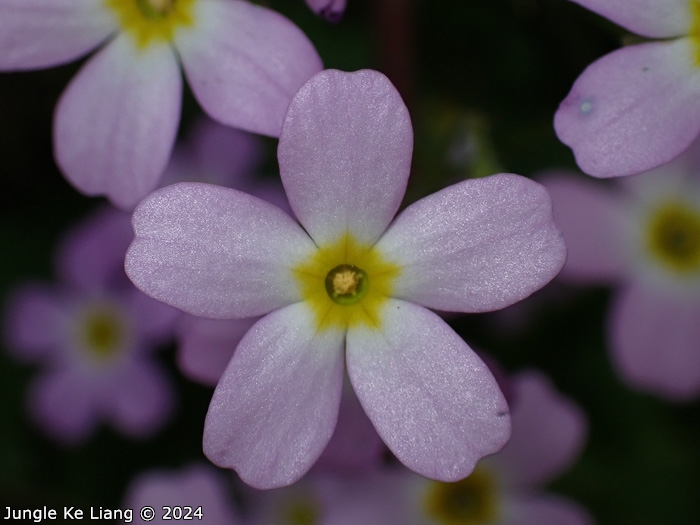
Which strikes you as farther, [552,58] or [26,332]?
[26,332]

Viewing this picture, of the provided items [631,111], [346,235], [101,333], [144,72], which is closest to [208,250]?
[346,235]

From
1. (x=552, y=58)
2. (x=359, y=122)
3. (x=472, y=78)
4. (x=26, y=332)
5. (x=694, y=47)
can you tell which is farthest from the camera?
(x=26, y=332)

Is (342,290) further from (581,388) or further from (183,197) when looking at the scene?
(581,388)

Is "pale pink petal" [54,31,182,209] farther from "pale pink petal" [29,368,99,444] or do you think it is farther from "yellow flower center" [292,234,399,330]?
"pale pink petal" [29,368,99,444]

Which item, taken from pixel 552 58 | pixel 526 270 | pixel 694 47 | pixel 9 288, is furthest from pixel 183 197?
pixel 9 288

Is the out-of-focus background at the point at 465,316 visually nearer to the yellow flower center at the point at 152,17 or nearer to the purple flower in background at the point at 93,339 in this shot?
the purple flower in background at the point at 93,339

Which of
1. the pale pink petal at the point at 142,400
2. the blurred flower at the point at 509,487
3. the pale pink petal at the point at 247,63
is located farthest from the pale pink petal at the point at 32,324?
the pale pink petal at the point at 247,63
